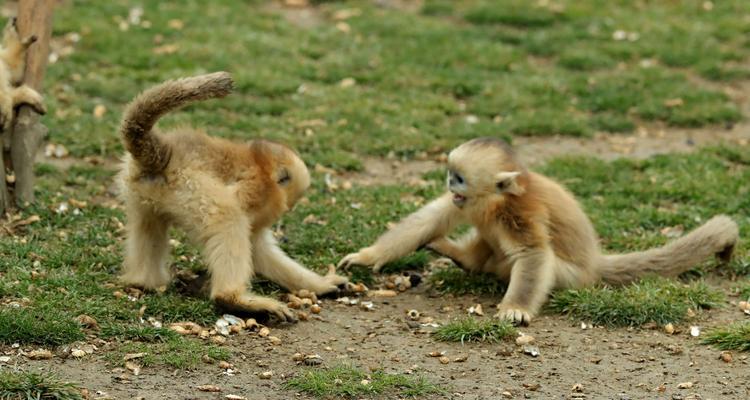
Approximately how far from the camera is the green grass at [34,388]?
20.1ft

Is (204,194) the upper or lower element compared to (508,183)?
upper

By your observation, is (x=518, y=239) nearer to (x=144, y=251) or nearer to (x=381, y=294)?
(x=381, y=294)

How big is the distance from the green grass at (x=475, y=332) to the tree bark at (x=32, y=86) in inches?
146

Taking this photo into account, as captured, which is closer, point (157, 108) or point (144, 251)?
point (157, 108)

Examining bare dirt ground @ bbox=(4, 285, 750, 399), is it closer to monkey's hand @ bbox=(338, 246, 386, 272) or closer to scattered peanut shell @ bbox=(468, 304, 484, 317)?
scattered peanut shell @ bbox=(468, 304, 484, 317)

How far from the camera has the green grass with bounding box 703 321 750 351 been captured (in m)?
7.58

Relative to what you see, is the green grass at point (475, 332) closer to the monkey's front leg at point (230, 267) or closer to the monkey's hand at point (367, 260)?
the monkey's front leg at point (230, 267)

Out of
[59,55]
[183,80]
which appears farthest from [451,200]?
[59,55]

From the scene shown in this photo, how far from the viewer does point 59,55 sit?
1405 cm

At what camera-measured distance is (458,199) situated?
858 cm

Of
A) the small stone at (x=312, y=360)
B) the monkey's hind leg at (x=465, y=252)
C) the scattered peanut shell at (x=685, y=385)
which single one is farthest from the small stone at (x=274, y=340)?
the scattered peanut shell at (x=685, y=385)

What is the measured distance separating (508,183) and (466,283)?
903mm

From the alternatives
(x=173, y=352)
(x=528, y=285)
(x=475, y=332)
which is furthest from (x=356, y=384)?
(x=528, y=285)

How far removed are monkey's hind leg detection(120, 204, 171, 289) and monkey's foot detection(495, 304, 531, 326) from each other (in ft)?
→ 7.69
